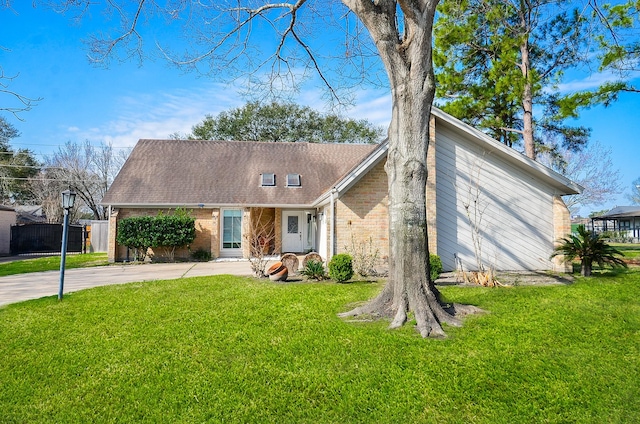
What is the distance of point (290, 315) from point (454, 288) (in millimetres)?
4275

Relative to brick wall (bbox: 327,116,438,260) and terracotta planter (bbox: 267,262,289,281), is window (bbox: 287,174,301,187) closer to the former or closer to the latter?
brick wall (bbox: 327,116,438,260)

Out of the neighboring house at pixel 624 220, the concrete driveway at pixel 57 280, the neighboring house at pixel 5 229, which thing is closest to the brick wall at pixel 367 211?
the concrete driveway at pixel 57 280

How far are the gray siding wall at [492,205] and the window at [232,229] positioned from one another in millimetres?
10671

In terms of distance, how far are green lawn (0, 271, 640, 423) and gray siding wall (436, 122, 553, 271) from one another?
15.2 feet

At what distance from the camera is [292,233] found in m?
20.0

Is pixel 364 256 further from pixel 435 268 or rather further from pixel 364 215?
pixel 435 268

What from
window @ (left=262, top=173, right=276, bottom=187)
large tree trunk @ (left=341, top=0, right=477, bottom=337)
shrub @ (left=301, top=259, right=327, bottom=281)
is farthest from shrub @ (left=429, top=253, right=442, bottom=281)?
window @ (left=262, top=173, right=276, bottom=187)

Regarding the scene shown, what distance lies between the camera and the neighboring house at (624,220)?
1366 inches

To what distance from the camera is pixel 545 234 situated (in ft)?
39.2

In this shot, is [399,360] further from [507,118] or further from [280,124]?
[280,124]

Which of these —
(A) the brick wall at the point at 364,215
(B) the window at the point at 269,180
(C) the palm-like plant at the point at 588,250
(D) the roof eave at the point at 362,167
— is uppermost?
(B) the window at the point at 269,180

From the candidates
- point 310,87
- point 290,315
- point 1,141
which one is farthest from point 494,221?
point 1,141

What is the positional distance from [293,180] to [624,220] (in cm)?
4140

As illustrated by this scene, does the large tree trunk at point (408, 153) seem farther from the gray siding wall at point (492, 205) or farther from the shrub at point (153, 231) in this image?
the shrub at point (153, 231)
